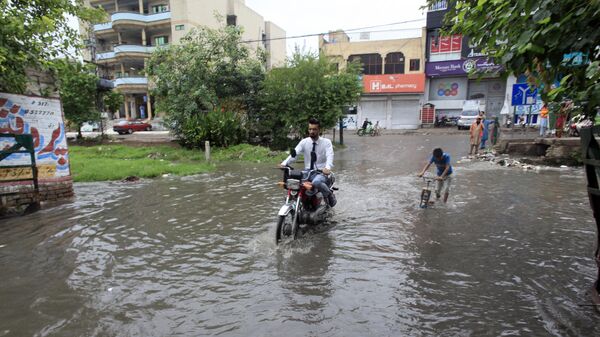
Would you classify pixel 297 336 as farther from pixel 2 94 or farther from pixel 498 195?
pixel 2 94

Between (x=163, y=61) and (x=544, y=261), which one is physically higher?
(x=163, y=61)

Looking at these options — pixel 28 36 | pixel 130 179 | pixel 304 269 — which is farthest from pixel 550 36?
pixel 130 179

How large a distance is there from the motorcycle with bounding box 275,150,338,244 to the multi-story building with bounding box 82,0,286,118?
117 feet

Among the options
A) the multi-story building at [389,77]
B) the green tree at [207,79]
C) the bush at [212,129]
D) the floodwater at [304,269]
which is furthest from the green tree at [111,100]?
the floodwater at [304,269]

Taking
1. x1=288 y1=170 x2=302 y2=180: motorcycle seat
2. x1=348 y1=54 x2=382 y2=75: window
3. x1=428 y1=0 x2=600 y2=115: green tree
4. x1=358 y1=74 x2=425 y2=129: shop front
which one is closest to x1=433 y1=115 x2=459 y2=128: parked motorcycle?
x1=358 y1=74 x2=425 y2=129: shop front

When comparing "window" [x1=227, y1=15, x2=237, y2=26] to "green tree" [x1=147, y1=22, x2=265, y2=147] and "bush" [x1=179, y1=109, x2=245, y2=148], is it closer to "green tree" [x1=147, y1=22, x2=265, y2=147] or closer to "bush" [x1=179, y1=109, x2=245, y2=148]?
"green tree" [x1=147, y1=22, x2=265, y2=147]

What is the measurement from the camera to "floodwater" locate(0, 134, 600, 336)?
11.5 ft

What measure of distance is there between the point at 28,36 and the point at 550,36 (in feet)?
27.3

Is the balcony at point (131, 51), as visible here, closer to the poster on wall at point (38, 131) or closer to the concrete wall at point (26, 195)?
the poster on wall at point (38, 131)

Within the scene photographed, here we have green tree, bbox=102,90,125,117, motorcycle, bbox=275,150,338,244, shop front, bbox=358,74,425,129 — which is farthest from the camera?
shop front, bbox=358,74,425,129

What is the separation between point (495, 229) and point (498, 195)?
300cm

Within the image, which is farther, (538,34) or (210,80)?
(210,80)

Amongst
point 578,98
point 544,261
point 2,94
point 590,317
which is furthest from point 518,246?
point 2,94

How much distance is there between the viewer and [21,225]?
6.83m
